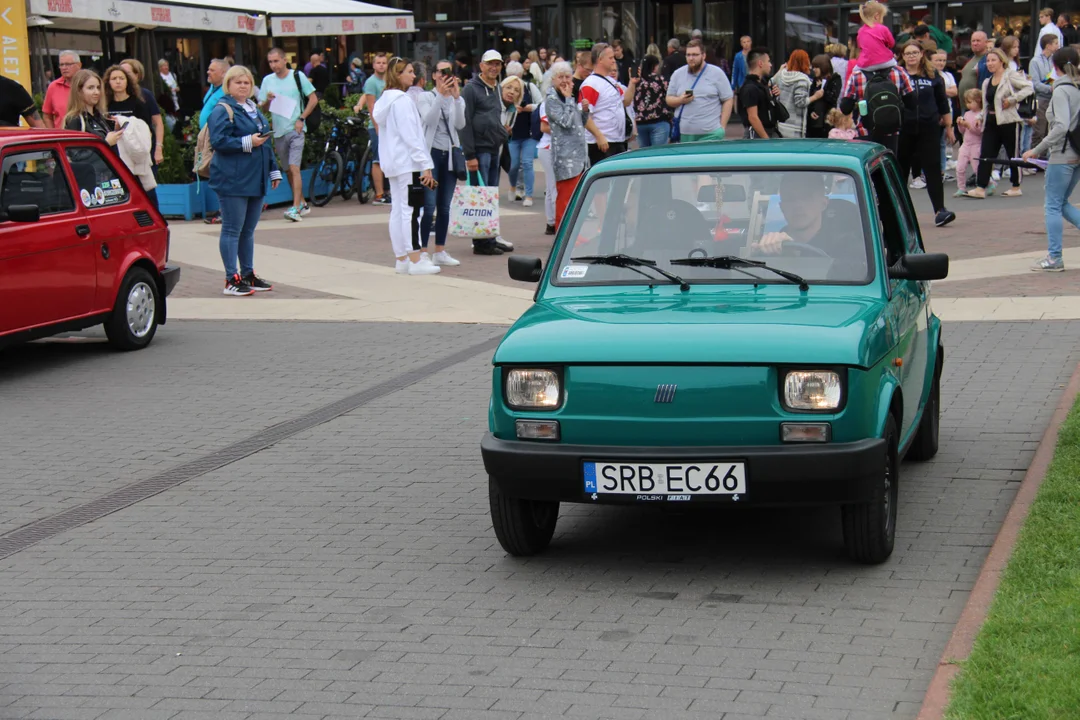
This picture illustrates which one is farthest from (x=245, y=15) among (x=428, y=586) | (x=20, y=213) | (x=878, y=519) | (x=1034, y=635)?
(x=1034, y=635)

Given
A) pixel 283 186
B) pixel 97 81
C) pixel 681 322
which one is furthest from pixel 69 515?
pixel 283 186

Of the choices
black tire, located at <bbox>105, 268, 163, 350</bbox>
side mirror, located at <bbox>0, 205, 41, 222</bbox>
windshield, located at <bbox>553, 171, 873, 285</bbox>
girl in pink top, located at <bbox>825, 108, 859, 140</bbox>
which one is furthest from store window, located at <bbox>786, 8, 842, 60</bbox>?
windshield, located at <bbox>553, 171, 873, 285</bbox>

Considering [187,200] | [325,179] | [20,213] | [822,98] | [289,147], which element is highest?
[822,98]

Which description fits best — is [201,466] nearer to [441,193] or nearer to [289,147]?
[441,193]

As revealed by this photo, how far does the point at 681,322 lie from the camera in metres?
5.74

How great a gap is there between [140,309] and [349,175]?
10.8m

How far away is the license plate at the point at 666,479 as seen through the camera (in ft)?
17.9

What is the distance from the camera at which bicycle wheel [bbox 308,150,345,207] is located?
21344 millimetres

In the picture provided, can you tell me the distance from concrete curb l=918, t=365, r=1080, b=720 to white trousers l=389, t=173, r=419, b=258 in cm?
795

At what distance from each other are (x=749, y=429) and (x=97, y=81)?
1063 centimetres

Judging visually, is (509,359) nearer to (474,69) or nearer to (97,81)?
(97,81)

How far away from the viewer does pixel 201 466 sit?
805 centimetres

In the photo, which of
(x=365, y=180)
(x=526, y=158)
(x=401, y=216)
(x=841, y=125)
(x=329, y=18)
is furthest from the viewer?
(x=329, y=18)

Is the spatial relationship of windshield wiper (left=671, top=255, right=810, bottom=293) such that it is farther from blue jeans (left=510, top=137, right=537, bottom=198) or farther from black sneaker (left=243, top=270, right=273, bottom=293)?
blue jeans (left=510, top=137, right=537, bottom=198)
